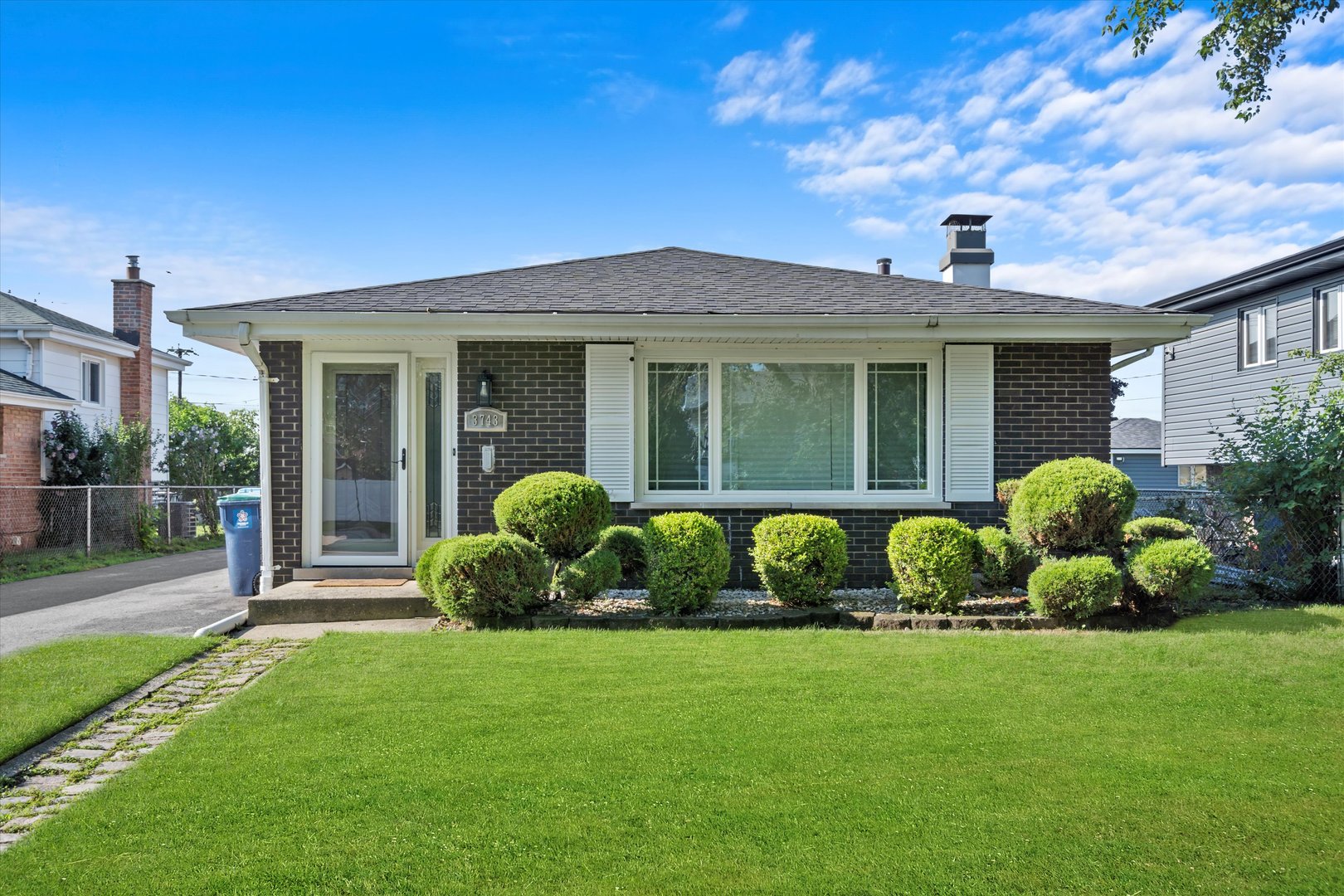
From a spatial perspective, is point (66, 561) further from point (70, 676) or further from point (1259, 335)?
point (1259, 335)

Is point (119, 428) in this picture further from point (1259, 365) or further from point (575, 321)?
point (1259, 365)

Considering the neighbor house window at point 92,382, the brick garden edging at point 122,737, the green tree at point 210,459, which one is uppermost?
the neighbor house window at point 92,382

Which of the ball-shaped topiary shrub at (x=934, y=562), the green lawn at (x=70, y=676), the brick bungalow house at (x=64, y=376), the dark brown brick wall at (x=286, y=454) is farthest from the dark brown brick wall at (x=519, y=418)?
the brick bungalow house at (x=64, y=376)

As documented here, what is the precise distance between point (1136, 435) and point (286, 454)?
3068cm

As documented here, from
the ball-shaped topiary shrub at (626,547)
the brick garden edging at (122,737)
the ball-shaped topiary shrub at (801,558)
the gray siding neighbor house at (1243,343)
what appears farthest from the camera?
the gray siding neighbor house at (1243,343)

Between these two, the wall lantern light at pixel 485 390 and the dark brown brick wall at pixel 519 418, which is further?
the dark brown brick wall at pixel 519 418

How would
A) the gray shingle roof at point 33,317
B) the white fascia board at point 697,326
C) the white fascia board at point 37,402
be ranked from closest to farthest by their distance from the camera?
1. the white fascia board at point 697,326
2. the white fascia board at point 37,402
3. the gray shingle roof at point 33,317

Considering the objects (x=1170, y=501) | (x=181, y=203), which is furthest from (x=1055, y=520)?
(x=181, y=203)

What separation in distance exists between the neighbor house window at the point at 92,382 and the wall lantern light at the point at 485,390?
1547 centimetres

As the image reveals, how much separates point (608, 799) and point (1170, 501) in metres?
8.42

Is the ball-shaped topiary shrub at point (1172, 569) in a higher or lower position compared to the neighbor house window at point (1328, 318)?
lower

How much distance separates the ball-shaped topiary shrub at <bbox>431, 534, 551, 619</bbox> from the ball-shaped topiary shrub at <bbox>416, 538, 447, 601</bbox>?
4.9 inches

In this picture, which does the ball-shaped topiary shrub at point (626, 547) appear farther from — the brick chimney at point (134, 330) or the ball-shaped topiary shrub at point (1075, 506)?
the brick chimney at point (134, 330)

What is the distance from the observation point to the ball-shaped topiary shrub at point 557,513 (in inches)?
276
